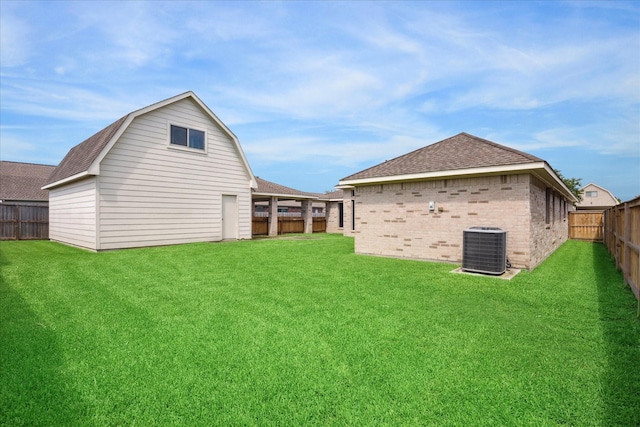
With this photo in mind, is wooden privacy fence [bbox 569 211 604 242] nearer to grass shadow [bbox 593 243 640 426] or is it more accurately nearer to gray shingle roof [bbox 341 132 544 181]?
gray shingle roof [bbox 341 132 544 181]

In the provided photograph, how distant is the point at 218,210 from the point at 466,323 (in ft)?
42.9

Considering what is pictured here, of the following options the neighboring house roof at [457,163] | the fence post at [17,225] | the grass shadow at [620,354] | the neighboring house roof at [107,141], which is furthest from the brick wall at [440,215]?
the fence post at [17,225]

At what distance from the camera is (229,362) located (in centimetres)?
316

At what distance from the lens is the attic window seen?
13.6 meters

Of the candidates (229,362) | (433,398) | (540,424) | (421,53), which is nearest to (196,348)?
(229,362)

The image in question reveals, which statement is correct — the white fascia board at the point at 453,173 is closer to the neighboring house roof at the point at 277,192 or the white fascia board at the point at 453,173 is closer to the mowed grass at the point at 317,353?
the mowed grass at the point at 317,353

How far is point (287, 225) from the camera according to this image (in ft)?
74.7

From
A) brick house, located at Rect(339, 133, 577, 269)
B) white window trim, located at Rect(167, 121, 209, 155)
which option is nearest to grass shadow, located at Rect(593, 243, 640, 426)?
brick house, located at Rect(339, 133, 577, 269)

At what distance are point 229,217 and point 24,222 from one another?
1256 centimetres

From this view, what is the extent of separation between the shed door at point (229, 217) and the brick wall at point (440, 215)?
7.27 metres

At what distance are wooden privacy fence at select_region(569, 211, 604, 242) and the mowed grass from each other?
1552 centimetres

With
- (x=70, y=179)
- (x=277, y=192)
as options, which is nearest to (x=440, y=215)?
(x=277, y=192)

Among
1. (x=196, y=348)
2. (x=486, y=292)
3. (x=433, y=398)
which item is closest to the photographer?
(x=433, y=398)

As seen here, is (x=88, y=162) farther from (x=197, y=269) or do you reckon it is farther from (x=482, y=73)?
(x=482, y=73)
